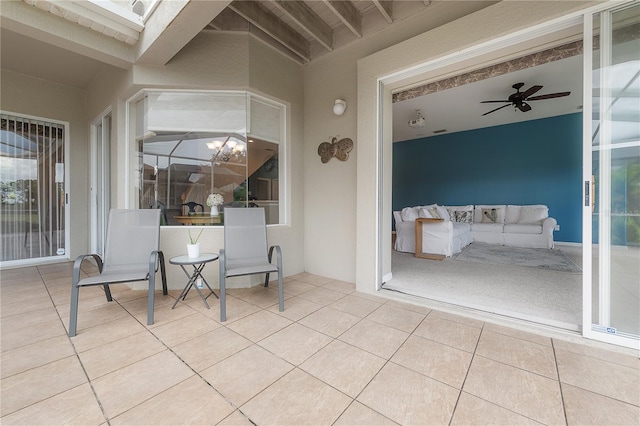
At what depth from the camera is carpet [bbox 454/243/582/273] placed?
Result: 4.14m

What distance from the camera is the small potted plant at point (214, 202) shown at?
131 inches

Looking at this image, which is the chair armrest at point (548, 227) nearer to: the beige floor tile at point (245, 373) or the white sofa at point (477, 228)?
the white sofa at point (477, 228)

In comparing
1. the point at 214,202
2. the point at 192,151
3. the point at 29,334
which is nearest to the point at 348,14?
the point at 192,151

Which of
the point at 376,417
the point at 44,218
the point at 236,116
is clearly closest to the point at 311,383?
the point at 376,417

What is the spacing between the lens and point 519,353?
71.6 inches

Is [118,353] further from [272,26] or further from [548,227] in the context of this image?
[548,227]

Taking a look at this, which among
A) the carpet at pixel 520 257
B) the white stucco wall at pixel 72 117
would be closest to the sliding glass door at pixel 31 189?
the white stucco wall at pixel 72 117

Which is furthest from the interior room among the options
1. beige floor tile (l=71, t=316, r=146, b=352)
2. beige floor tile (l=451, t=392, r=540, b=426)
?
beige floor tile (l=71, t=316, r=146, b=352)

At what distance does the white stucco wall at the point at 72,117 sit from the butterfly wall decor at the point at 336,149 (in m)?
4.43

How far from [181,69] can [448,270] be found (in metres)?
4.53

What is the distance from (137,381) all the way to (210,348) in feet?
1.48

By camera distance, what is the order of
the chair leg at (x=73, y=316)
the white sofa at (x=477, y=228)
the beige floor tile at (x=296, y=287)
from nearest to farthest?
the chair leg at (x=73, y=316)
the beige floor tile at (x=296, y=287)
the white sofa at (x=477, y=228)

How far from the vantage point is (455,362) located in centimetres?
171

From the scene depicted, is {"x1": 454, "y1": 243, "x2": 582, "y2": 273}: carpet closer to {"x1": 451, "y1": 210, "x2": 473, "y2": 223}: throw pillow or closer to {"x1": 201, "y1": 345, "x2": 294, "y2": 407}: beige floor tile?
{"x1": 451, "y1": 210, "x2": 473, "y2": 223}: throw pillow
